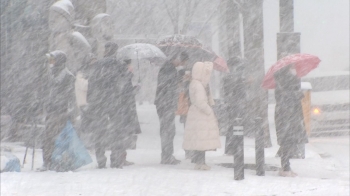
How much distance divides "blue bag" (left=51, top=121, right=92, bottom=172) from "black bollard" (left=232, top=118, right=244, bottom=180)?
2090 millimetres

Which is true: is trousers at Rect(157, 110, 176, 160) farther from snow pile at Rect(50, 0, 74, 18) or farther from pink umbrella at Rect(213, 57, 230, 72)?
snow pile at Rect(50, 0, 74, 18)

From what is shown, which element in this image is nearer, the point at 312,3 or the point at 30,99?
the point at 30,99

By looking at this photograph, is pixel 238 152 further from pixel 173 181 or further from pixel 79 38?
pixel 79 38

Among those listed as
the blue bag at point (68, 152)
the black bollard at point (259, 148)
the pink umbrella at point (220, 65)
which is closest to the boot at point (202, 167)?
the black bollard at point (259, 148)

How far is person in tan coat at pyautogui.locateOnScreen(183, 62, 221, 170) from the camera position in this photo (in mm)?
9211

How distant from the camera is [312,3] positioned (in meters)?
45.8

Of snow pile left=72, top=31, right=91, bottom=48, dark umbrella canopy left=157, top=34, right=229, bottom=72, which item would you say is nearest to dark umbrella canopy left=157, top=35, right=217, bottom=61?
dark umbrella canopy left=157, top=34, right=229, bottom=72

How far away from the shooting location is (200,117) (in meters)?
9.33

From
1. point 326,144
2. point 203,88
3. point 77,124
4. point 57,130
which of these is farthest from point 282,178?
point 326,144

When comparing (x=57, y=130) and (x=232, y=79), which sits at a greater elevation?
(x=232, y=79)

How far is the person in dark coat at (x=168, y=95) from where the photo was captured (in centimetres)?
964

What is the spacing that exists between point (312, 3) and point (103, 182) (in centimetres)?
3985

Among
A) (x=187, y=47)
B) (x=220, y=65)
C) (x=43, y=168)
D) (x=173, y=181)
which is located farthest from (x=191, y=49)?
(x=43, y=168)

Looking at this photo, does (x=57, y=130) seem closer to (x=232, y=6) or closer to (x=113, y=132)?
(x=113, y=132)
